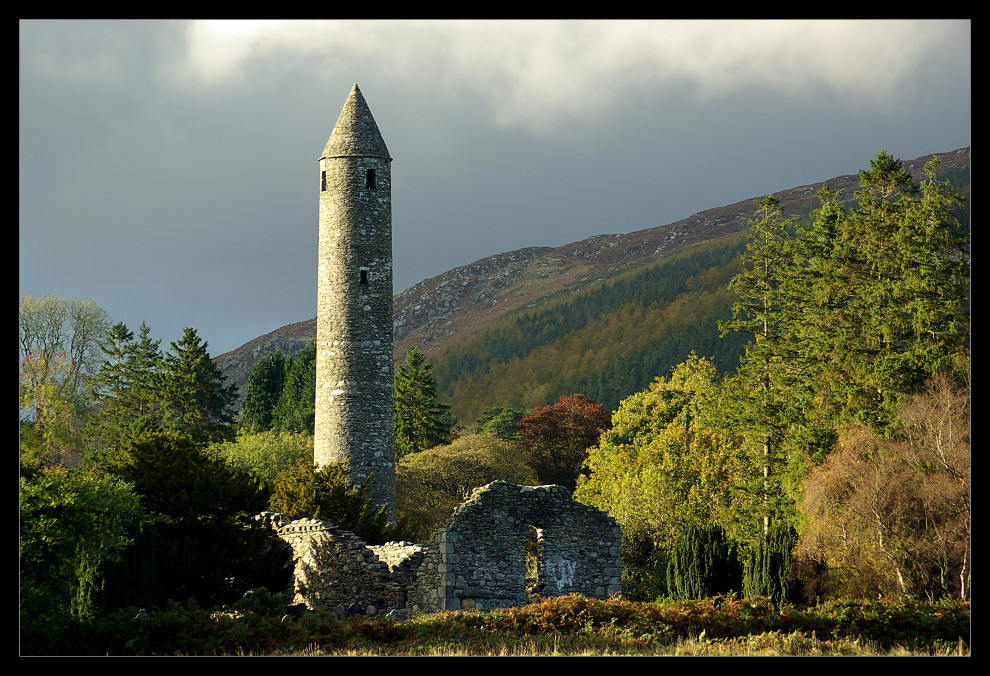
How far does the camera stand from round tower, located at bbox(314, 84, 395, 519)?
32.3 metres

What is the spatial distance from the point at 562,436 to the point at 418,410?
1033 centimetres

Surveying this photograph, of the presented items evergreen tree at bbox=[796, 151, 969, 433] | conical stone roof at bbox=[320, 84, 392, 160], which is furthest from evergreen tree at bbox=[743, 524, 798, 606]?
conical stone roof at bbox=[320, 84, 392, 160]

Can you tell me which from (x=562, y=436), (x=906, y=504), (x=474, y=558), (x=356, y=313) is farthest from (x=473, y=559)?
(x=562, y=436)

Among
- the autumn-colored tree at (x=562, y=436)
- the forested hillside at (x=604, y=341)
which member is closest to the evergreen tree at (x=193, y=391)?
the autumn-colored tree at (x=562, y=436)

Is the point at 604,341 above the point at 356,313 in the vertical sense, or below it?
above

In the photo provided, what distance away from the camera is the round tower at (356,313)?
32.3 meters

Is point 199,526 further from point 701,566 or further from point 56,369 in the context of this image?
point 56,369

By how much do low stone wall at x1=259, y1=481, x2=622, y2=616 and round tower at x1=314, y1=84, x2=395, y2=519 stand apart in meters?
7.10

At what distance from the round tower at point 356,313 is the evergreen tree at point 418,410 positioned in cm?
2384

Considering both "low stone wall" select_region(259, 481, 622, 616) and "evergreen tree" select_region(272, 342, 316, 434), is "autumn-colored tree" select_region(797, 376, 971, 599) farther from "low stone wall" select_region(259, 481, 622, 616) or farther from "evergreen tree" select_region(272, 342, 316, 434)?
"evergreen tree" select_region(272, 342, 316, 434)

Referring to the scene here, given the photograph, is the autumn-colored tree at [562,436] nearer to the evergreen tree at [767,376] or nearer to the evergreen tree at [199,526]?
the evergreen tree at [767,376]

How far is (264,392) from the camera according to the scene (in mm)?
65438
